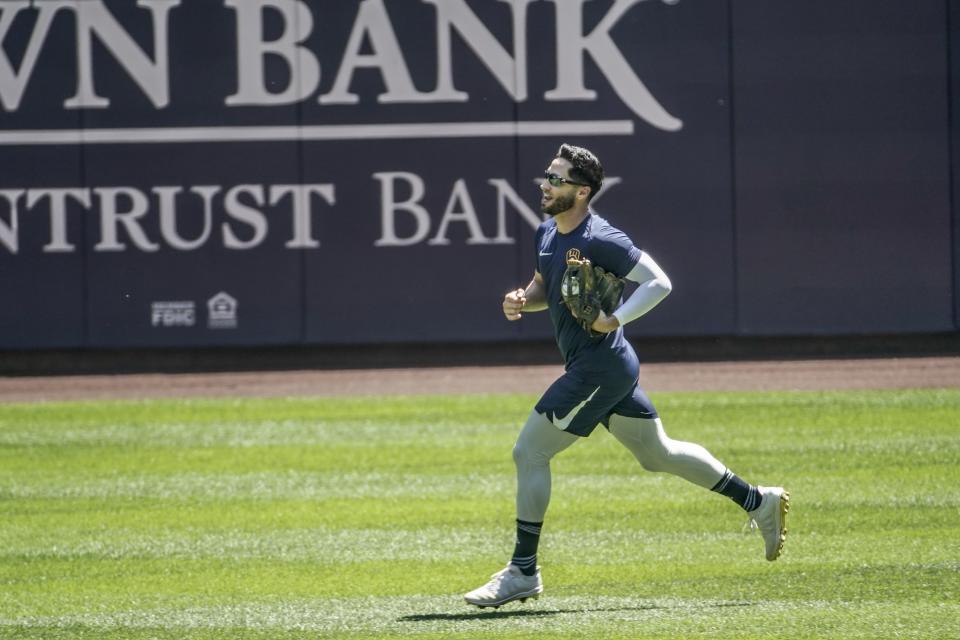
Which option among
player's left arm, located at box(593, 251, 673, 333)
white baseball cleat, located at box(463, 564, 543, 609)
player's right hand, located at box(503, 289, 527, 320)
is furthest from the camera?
player's right hand, located at box(503, 289, 527, 320)

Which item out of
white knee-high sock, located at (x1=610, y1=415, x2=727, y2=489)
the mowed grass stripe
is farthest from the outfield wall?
the mowed grass stripe

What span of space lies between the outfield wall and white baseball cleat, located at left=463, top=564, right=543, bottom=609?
11.1 metres

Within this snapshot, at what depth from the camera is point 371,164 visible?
733 inches

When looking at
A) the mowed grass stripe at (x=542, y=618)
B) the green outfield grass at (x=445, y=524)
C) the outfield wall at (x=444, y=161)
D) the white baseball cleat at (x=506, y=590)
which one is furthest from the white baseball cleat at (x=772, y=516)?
the outfield wall at (x=444, y=161)

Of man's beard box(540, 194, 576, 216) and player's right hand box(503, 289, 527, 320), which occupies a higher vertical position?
man's beard box(540, 194, 576, 216)

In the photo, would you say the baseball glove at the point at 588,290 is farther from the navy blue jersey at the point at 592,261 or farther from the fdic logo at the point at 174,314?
the fdic logo at the point at 174,314

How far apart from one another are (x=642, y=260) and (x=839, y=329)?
11576 millimetres

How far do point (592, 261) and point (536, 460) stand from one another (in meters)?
0.96

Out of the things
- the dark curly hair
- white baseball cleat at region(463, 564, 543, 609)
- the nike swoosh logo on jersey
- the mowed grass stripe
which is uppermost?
the dark curly hair

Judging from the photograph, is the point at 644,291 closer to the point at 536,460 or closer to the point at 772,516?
the point at 536,460

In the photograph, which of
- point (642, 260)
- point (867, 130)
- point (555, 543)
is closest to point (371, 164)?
point (867, 130)

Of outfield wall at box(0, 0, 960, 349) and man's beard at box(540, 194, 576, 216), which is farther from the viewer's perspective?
outfield wall at box(0, 0, 960, 349)

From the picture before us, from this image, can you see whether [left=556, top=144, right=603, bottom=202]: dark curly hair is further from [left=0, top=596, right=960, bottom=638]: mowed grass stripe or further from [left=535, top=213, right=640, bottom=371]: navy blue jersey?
[left=0, top=596, right=960, bottom=638]: mowed grass stripe

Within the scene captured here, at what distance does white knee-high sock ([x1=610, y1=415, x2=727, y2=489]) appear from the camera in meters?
7.64
